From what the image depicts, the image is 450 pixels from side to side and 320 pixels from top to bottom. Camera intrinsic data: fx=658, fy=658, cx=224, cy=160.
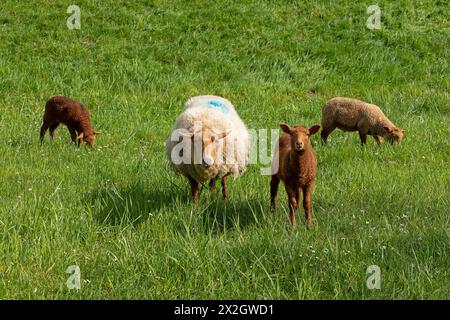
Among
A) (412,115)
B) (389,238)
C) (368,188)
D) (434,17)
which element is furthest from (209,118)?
(434,17)

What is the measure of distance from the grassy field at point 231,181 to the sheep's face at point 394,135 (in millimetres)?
259

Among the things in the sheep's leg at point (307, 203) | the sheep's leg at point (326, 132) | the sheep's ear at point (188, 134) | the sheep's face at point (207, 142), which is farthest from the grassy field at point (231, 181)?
the sheep's ear at point (188, 134)

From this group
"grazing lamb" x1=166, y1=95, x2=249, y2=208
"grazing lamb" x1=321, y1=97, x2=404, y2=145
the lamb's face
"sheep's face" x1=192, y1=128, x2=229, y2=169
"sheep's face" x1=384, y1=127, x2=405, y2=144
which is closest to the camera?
"sheep's face" x1=192, y1=128, x2=229, y2=169

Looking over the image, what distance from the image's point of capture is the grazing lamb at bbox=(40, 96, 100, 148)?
9172mm

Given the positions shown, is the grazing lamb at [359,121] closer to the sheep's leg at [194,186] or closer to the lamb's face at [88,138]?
the lamb's face at [88,138]

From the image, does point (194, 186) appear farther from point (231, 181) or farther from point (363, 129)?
point (363, 129)

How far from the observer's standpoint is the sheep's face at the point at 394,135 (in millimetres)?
9297

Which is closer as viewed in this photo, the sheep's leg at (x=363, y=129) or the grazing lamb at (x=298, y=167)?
the grazing lamb at (x=298, y=167)

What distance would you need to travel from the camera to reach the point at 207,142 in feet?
20.8

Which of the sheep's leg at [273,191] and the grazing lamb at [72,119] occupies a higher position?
the grazing lamb at [72,119]

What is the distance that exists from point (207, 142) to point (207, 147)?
54 mm

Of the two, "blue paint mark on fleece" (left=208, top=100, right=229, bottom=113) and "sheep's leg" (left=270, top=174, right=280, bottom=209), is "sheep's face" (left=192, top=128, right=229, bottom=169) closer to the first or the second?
"sheep's leg" (left=270, top=174, right=280, bottom=209)

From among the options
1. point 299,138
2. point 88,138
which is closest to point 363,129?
point 88,138

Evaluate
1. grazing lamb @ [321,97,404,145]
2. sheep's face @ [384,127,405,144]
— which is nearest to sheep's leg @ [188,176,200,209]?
grazing lamb @ [321,97,404,145]
